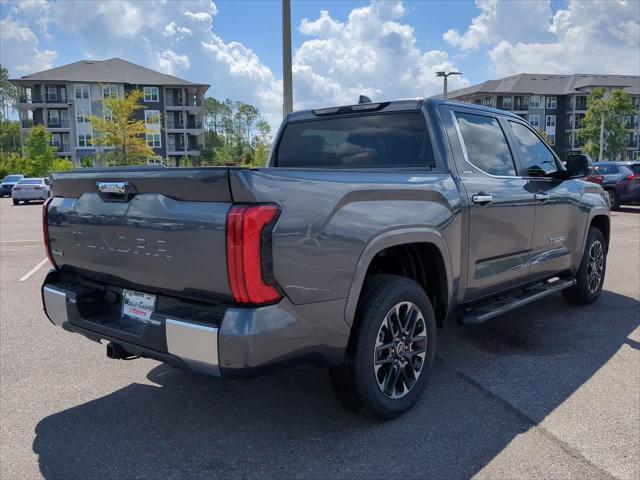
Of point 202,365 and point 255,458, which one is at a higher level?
point 202,365

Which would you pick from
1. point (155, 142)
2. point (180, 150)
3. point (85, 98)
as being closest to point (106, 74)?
point (85, 98)

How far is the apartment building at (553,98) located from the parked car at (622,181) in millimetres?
64117

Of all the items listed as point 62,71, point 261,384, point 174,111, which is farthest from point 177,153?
point 261,384

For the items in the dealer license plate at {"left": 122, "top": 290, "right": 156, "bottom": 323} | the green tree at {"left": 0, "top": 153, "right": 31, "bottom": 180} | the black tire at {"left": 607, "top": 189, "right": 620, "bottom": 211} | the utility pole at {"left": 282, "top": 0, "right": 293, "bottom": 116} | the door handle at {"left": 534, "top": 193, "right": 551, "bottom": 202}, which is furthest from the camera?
the green tree at {"left": 0, "top": 153, "right": 31, "bottom": 180}

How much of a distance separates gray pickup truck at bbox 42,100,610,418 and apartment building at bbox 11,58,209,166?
213 feet

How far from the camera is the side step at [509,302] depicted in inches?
159

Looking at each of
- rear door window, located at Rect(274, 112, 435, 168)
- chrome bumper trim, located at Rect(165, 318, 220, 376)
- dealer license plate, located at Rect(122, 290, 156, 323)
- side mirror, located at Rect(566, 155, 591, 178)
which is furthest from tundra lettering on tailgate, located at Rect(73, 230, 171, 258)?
side mirror, located at Rect(566, 155, 591, 178)

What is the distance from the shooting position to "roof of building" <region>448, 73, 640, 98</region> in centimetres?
8031

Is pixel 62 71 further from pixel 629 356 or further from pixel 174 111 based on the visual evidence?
pixel 629 356

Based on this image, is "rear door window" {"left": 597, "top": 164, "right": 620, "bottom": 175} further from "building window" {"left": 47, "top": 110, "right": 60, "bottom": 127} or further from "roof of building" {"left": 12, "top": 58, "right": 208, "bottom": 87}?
"building window" {"left": 47, "top": 110, "right": 60, "bottom": 127}

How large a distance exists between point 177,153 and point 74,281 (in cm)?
7173

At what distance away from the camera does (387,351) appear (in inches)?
133

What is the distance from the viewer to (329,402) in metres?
3.71

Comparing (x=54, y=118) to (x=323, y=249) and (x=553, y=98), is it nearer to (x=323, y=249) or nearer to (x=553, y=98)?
(x=553, y=98)
